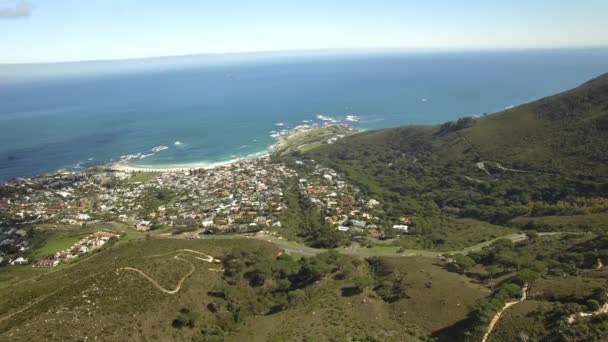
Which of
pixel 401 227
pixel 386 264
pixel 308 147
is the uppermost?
pixel 308 147

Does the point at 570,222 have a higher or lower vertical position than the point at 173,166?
higher

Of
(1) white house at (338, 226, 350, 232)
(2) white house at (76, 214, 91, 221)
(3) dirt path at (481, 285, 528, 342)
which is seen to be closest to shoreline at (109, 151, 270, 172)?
(2) white house at (76, 214, 91, 221)

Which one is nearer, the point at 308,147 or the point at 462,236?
the point at 462,236

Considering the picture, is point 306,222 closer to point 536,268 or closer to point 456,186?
point 456,186

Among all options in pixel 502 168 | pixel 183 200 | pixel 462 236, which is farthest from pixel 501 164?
pixel 183 200

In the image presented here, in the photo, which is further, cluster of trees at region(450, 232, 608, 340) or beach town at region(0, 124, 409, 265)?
beach town at region(0, 124, 409, 265)

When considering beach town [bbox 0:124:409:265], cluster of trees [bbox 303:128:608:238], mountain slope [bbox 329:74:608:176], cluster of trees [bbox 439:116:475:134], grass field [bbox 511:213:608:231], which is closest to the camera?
grass field [bbox 511:213:608:231]

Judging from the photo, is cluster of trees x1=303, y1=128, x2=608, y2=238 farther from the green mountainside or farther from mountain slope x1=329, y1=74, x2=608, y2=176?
mountain slope x1=329, y1=74, x2=608, y2=176

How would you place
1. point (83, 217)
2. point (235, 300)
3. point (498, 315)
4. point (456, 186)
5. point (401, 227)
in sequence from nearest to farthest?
point (498, 315) < point (235, 300) < point (401, 227) < point (83, 217) < point (456, 186)

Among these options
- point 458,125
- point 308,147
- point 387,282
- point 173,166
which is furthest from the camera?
point 308,147

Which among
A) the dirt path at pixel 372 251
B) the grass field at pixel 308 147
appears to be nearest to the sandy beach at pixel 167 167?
the grass field at pixel 308 147

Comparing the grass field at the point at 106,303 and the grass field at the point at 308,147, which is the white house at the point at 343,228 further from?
the grass field at the point at 308,147

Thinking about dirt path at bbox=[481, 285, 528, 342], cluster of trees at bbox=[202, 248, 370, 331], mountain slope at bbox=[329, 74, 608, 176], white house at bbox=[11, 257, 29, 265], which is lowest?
white house at bbox=[11, 257, 29, 265]
